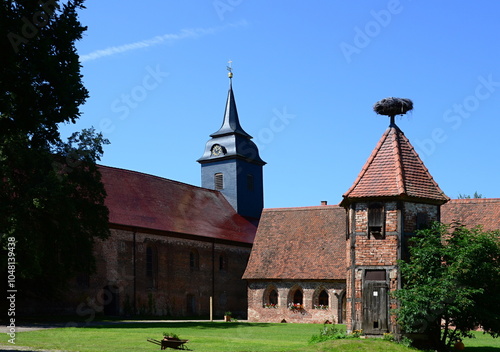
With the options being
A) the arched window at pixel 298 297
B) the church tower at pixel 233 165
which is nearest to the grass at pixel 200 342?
the arched window at pixel 298 297

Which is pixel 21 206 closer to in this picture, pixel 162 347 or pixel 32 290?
pixel 32 290

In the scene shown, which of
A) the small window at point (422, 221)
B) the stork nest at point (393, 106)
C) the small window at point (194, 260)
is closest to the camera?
the small window at point (422, 221)

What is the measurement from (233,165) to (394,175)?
111ft

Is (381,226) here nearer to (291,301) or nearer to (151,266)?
(291,301)

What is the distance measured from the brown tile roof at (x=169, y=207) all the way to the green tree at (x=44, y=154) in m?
8.29

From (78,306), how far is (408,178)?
2211 centimetres

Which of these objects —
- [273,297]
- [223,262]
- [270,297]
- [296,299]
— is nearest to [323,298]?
[296,299]

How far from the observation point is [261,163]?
206 ft

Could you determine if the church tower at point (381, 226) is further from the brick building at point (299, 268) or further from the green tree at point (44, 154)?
the brick building at point (299, 268)

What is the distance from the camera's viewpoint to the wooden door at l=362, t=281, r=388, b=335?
2536 centimetres

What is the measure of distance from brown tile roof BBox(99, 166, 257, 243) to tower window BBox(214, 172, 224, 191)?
1329mm

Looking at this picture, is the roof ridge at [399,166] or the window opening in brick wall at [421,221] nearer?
the roof ridge at [399,166]

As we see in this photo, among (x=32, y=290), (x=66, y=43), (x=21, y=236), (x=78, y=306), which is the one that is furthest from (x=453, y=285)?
(x=78, y=306)

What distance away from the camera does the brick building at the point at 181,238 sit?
4262cm
